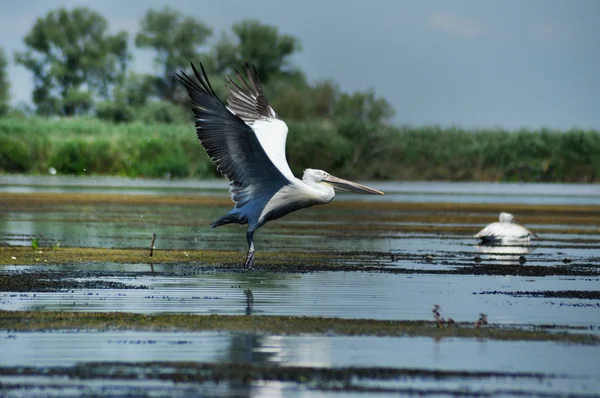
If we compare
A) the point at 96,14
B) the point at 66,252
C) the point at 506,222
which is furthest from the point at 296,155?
the point at 66,252

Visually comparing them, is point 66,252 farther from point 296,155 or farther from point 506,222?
point 296,155

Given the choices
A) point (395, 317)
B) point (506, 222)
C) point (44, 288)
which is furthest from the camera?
point (506, 222)

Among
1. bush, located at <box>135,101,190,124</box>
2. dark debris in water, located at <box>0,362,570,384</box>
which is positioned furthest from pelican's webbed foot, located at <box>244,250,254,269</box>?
bush, located at <box>135,101,190,124</box>

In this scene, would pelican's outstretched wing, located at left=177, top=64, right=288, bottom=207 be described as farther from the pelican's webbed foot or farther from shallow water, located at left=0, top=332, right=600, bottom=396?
shallow water, located at left=0, top=332, right=600, bottom=396

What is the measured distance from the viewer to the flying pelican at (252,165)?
48.0 feet

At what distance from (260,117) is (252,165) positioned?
1.90 meters

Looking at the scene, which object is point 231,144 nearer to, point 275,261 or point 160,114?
point 275,261

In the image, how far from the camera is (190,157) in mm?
57469

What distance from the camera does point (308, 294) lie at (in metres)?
13.6

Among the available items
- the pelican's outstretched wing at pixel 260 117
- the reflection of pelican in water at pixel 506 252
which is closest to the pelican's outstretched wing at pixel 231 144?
the pelican's outstretched wing at pixel 260 117

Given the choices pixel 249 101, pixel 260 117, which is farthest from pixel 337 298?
pixel 249 101

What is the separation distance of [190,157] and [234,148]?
42.7m

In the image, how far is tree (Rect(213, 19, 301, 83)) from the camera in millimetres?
88375

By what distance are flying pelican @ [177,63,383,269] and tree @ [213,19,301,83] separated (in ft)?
235
